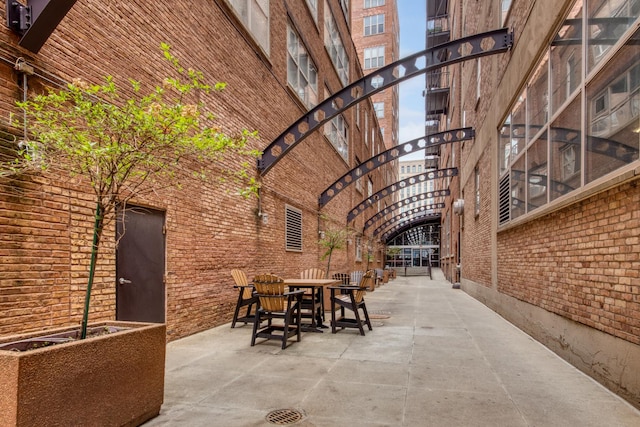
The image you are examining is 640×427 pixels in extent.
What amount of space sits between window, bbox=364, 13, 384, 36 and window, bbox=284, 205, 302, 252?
37482 millimetres

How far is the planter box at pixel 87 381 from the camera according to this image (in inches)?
80.7

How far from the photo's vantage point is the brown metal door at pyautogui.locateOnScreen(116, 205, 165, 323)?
4.78m

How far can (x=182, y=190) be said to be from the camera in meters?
5.96

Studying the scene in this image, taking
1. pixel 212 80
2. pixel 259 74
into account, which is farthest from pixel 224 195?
pixel 259 74

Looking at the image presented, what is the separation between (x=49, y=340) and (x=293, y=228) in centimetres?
848

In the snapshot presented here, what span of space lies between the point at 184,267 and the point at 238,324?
187cm

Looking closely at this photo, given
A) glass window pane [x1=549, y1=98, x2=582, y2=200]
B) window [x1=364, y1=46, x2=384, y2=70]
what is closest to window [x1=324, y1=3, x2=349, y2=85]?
glass window pane [x1=549, y1=98, x2=582, y2=200]

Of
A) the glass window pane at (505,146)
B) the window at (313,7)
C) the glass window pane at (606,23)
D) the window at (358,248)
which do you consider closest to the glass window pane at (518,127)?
the glass window pane at (505,146)

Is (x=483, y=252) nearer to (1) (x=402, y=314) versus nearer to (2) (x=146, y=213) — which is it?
(1) (x=402, y=314)

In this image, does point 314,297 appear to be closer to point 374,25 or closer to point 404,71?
point 404,71

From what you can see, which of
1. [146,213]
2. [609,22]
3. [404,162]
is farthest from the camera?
[404,162]

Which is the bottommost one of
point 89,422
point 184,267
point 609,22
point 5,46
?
point 89,422

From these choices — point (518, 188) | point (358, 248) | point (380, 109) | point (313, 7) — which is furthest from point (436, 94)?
point (518, 188)

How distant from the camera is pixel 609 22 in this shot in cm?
374
